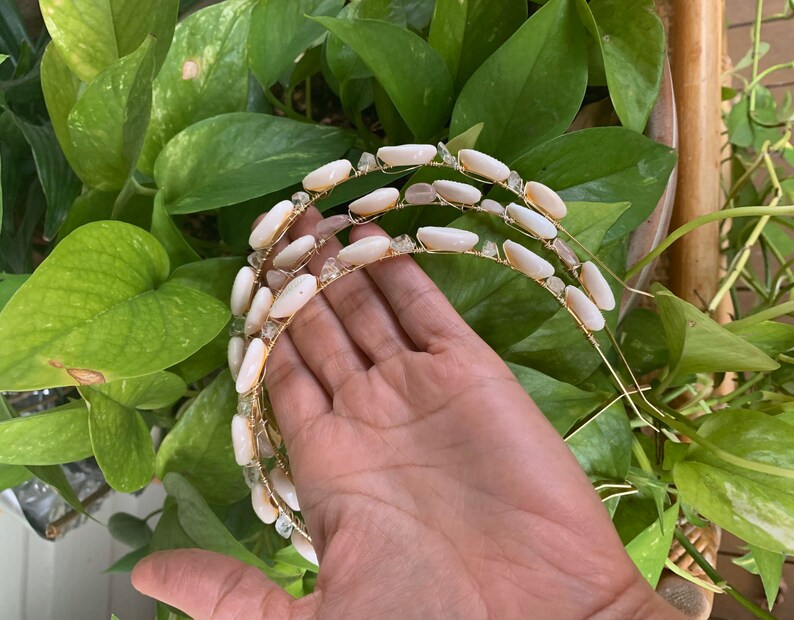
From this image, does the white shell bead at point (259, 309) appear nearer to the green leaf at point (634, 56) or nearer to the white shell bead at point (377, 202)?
the white shell bead at point (377, 202)

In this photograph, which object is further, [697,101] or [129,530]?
[129,530]

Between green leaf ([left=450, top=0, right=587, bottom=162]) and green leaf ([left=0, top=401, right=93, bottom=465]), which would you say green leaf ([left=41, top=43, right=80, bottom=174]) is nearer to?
green leaf ([left=0, top=401, right=93, bottom=465])

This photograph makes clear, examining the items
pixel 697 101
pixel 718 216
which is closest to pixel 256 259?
pixel 718 216

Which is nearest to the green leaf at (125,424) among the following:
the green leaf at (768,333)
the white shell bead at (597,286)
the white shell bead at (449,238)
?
the white shell bead at (449,238)

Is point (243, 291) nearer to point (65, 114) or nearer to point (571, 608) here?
point (65, 114)

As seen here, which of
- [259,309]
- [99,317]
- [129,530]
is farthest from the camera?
[129,530]

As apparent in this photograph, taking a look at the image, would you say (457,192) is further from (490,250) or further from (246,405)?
(246,405)
